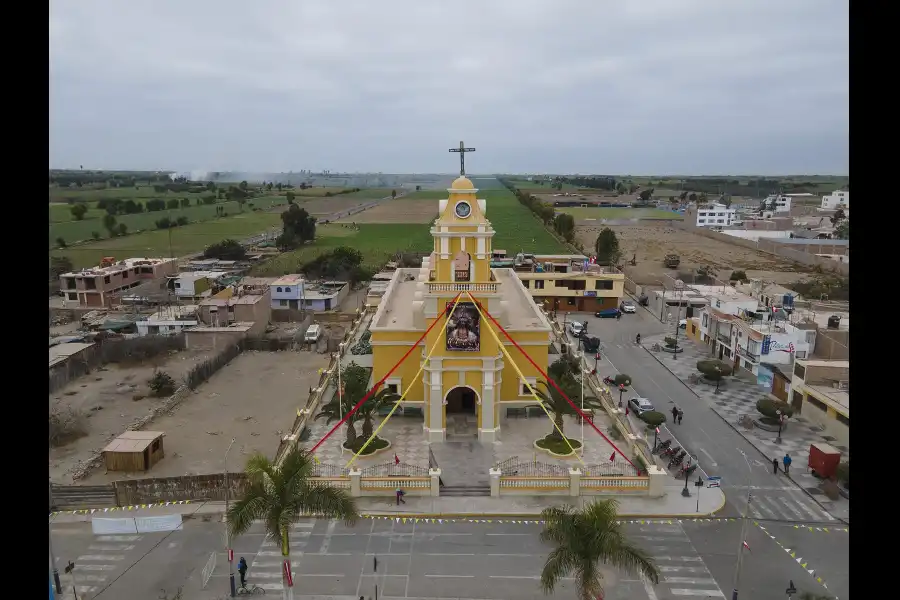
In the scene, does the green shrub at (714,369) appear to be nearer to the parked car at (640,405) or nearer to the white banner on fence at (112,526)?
the parked car at (640,405)

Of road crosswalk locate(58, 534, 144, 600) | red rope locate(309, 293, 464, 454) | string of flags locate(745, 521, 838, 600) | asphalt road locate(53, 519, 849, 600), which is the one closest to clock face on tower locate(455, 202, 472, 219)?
red rope locate(309, 293, 464, 454)

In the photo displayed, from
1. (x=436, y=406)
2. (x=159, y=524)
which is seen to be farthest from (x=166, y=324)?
(x=436, y=406)

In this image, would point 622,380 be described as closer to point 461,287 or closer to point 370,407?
point 461,287

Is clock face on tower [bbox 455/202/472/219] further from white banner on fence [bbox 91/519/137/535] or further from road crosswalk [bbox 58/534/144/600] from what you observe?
road crosswalk [bbox 58/534/144/600]

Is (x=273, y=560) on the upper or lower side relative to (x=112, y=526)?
lower

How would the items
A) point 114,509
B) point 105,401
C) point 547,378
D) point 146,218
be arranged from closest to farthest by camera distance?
point 114,509 → point 547,378 → point 105,401 → point 146,218

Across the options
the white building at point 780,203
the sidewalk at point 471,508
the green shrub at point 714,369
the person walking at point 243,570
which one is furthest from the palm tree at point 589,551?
the white building at point 780,203

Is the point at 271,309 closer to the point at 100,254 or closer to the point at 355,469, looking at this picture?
the point at 355,469
